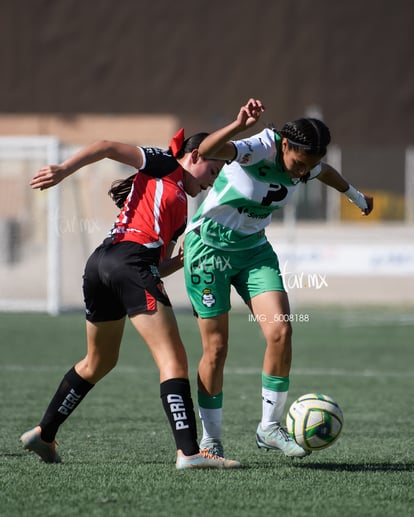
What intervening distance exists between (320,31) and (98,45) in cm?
628

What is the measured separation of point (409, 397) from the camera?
31.0 ft

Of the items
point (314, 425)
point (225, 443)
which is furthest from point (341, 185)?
point (225, 443)

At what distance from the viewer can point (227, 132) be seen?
5.55 meters

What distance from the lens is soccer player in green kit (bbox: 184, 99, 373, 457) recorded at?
6211mm

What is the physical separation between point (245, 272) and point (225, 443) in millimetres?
1276

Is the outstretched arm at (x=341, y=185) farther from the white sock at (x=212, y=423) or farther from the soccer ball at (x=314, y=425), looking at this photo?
the white sock at (x=212, y=423)

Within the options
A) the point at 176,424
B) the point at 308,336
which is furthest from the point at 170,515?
the point at 308,336

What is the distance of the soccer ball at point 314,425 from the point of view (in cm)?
614

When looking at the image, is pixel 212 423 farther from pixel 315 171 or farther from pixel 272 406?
pixel 315 171

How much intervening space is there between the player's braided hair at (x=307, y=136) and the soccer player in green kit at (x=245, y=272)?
0.07 m

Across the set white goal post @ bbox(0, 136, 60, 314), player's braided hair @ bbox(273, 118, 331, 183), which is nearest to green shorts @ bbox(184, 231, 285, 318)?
player's braided hair @ bbox(273, 118, 331, 183)

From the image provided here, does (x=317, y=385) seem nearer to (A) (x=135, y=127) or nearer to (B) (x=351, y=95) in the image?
(A) (x=135, y=127)

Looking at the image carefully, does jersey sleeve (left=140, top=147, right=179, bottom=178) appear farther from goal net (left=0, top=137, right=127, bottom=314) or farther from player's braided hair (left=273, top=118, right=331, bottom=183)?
goal net (left=0, top=137, right=127, bottom=314)

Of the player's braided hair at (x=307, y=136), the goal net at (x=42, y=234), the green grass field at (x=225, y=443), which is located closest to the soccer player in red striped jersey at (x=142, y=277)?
the green grass field at (x=225, y=443)
